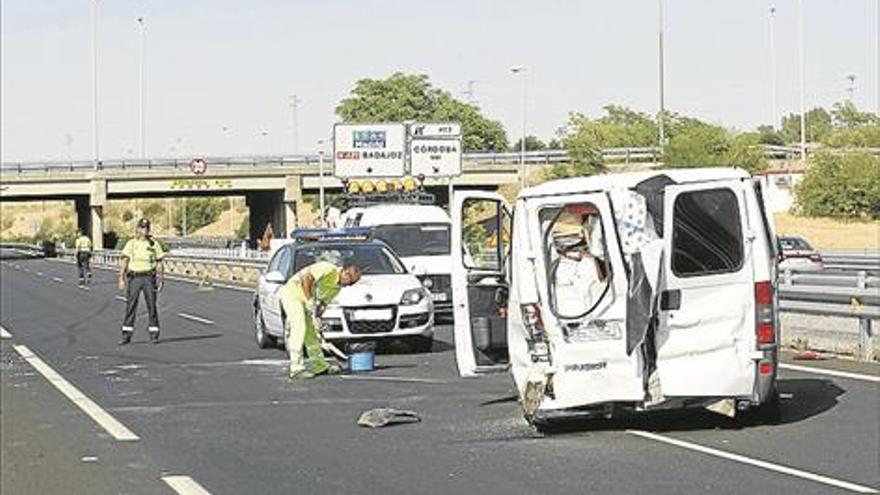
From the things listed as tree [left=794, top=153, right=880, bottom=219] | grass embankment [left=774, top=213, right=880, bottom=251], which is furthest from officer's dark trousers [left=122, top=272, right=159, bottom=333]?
tree [left=794, top=153, right=880, bottom=219]

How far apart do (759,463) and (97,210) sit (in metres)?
74.0

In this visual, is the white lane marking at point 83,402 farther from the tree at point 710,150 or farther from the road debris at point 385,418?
the tree at point 710,150

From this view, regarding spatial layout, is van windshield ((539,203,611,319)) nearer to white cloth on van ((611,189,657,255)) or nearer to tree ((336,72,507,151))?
white cloth on van ((611,189,657,255))

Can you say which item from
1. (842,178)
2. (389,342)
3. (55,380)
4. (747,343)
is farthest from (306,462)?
(842,178)

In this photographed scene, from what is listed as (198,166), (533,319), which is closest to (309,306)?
(533,319)

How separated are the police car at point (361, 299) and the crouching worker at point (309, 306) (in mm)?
661

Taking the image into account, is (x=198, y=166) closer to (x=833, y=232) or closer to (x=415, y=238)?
(x=833, y=232)

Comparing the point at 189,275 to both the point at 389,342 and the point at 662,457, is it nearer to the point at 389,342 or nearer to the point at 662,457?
the point at 389,342

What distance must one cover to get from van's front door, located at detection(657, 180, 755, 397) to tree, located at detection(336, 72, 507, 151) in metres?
71.8

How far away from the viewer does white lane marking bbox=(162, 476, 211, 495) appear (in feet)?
31.5

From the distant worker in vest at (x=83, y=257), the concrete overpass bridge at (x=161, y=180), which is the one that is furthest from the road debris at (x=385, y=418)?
the concrete overpass bridge at (x=161, y=180)

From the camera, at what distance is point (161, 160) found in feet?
265

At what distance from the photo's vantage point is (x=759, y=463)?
33.7 ft

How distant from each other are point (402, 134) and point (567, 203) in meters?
27.1
